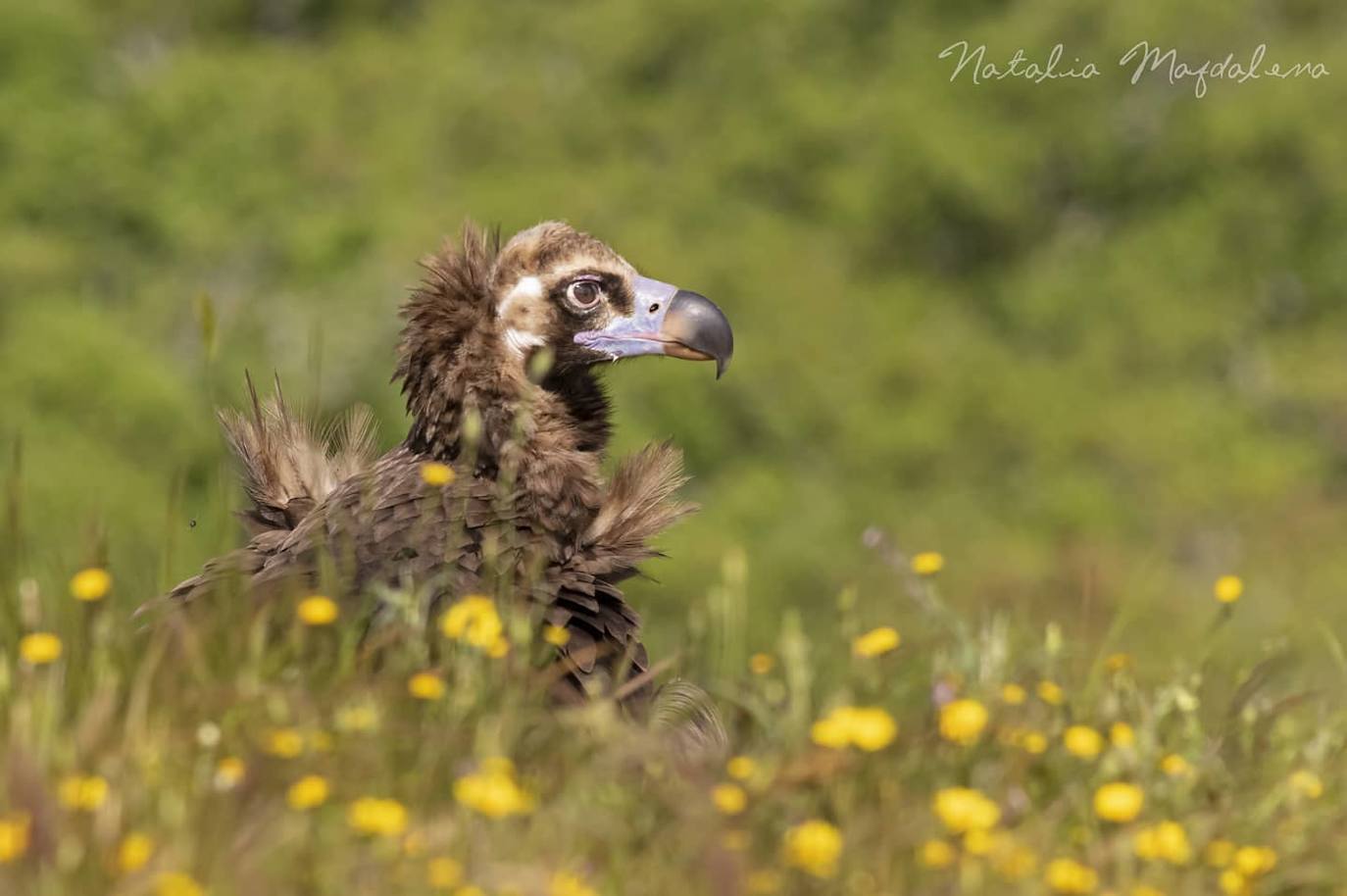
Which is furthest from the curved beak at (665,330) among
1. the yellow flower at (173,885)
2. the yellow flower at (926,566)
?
the yellow flower at (173,885)

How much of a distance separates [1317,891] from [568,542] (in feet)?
6.89

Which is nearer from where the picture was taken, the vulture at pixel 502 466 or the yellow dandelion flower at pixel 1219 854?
the yellow dandelion flower at pixel 1219 854

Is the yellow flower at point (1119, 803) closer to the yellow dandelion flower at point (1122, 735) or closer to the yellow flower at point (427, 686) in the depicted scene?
the yellow dandelion flower at point (1122, 735)

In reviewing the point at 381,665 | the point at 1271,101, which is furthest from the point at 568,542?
the point at 1271,101

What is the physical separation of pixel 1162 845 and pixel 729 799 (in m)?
0.72

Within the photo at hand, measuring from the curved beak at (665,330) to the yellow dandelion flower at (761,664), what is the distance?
103 cm

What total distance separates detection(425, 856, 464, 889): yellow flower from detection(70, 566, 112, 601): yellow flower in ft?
3.36

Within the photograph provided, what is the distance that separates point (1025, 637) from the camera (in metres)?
4.71

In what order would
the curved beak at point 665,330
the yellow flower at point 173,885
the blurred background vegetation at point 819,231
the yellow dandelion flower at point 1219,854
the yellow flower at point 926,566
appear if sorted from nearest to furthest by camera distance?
the yellow flower at point 173,885 → the yellow dandelion flower at point 1219,854 → the yellow flower at point 926,566 → the curved beak at point 665,330 → the blurred background vegetation at point 819,231

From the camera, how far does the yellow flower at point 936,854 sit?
10.7 ft

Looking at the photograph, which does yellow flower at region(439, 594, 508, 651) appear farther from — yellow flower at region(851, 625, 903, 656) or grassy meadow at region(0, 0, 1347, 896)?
grassy meadow at region(0, 0, 1347, 896)

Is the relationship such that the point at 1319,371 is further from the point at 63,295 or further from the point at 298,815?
the point at 298,815

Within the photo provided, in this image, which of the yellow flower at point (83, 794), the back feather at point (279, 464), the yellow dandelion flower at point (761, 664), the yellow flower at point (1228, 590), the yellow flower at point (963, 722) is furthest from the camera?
the back feather at point (279, 464)

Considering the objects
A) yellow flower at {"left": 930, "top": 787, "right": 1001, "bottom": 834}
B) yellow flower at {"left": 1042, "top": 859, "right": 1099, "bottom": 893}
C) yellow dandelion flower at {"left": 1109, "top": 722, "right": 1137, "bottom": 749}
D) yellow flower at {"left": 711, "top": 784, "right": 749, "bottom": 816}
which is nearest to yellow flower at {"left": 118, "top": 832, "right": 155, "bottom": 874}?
yellow flower at {"left": 711, "top": 784, "right": 749, "bottom": 816}
